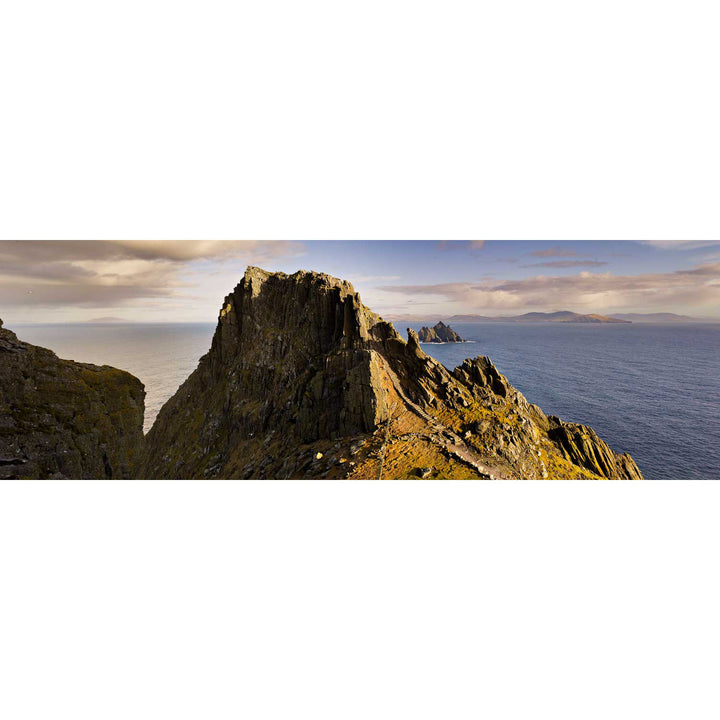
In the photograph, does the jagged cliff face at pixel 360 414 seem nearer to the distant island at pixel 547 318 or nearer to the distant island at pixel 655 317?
the distant island at pixel 547 318

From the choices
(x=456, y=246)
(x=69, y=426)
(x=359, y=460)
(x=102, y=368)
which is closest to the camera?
(x=359, y=460)

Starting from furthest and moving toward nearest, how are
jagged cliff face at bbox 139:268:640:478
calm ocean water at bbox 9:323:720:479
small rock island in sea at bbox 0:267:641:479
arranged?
calm ocean water at bbox 9:323:720:479 → small rock island in sea at bbox 0:267:641:479 → jagged cliff face at bbox 139:268:640:478

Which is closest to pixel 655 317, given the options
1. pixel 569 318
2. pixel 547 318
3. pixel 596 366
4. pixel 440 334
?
pixel 596 366

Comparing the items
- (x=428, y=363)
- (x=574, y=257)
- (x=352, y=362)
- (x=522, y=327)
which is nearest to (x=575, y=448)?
(x=522, y=327)

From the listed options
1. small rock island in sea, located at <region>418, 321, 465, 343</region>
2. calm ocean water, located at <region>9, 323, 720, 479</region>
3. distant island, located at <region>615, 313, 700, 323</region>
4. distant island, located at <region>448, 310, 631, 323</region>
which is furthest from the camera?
small rock island in sea, located at <region>418, 321, 465, 343</region>

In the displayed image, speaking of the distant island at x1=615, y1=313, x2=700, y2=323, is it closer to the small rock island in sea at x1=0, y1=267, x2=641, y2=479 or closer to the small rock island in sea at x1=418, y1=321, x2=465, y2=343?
the small rock island in sea at x1=0, y1=267, x2=641, y2=479

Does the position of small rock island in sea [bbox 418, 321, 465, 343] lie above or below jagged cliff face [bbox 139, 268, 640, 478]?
above

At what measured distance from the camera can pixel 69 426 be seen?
12617 millimetres

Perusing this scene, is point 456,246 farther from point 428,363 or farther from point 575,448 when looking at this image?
point 575,448

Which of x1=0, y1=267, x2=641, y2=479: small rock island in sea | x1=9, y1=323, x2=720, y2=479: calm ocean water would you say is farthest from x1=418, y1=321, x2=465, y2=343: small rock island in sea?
x1=0, y1=267, x2=641, y2=479: small rock island in sea

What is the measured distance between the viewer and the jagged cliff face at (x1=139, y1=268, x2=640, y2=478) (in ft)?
24.6

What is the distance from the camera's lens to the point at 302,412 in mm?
9281

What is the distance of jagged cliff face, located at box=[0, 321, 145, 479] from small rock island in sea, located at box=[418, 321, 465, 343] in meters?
10.4

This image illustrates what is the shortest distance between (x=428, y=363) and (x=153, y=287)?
879 centimetres
